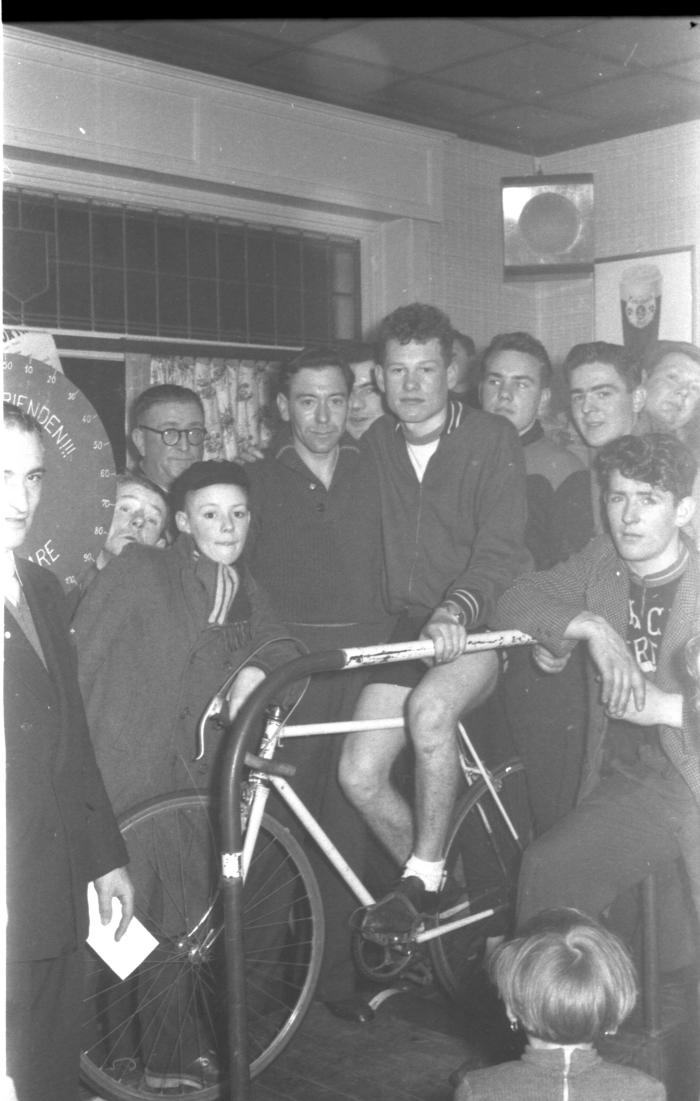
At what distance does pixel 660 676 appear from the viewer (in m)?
2.37

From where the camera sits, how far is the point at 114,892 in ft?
7.15

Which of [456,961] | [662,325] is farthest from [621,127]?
[456,961]

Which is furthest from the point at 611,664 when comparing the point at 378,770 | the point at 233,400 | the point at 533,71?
the point at 533,71

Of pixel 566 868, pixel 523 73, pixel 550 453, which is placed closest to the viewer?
pixel 566 868

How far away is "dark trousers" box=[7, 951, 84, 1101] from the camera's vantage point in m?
2.01

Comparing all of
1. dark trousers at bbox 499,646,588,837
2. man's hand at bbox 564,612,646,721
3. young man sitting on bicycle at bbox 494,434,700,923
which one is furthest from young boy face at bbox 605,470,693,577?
dark trousers at bbox 499,646,588,837

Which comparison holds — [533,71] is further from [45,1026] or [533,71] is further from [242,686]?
[45,1026]

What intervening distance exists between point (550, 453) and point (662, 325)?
374mm

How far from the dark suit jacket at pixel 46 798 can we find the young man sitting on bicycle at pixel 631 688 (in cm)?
89

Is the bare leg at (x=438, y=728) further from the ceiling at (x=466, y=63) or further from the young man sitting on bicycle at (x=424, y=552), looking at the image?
the ceiling at (x=466, y=63)

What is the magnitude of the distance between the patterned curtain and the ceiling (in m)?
0.61

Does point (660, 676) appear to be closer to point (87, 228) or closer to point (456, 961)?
point (456, 961)

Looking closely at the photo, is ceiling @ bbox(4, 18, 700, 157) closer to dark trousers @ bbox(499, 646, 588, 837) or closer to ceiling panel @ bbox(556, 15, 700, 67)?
ceiling panel @ bbox(556, 15, 700, 67)

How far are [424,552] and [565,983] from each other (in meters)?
1.19
